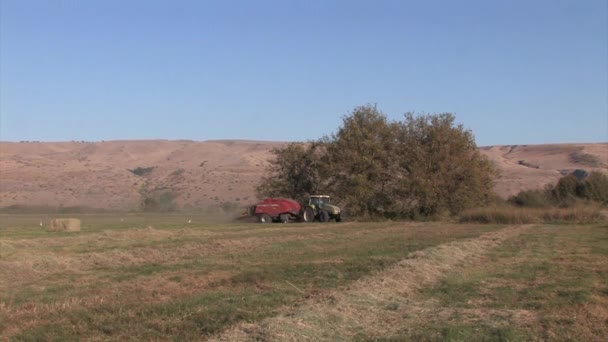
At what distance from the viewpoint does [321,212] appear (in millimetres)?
48812

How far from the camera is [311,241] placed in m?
27.1

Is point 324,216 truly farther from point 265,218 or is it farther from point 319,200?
point 265,218

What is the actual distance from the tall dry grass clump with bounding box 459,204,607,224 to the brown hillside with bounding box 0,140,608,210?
29.6 metres

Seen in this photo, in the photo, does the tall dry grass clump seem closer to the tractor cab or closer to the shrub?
the tractor cab

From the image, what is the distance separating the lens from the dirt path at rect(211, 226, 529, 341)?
9.08 metres

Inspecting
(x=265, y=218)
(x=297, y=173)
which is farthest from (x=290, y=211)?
(x=297, y=173)

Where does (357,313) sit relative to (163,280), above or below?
above

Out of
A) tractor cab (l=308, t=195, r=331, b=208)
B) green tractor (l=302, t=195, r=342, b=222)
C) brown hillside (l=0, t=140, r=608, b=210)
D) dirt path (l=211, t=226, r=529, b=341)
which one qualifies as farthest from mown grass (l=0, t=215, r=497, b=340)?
brown hillside (l=0, t=140, r=608, b=210)

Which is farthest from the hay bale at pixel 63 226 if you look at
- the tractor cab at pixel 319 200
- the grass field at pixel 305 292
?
the tractor cab at pixel 319 200

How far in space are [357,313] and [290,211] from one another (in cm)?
3808

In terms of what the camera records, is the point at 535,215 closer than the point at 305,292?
No

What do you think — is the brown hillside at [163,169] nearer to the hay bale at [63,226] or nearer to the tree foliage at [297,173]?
the tree foliage at [297,173]

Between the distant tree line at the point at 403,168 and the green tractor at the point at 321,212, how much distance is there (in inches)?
120

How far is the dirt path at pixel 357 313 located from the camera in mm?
9083
